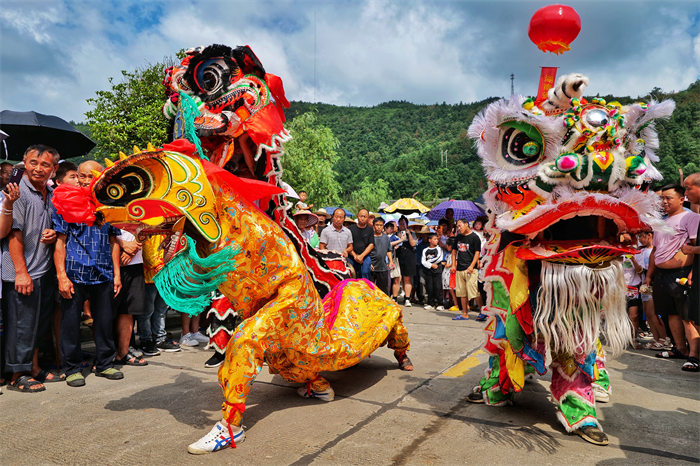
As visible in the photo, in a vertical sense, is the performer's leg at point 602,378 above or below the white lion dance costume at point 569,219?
below

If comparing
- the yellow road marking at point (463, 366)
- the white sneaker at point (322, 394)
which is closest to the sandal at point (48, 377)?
the white sneaker at point (322, 394)

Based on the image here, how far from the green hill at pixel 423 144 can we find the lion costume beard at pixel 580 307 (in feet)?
3.32

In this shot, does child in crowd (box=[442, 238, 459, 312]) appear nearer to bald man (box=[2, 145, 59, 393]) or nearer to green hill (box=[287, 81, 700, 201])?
green hill (box=[287, 81, 700, 201])

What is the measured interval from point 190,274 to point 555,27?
293 cm

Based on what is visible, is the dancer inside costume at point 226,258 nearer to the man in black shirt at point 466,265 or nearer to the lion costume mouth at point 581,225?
the lion costume mouth at point 581,225

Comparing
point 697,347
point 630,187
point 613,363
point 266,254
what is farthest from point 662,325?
point 266,254

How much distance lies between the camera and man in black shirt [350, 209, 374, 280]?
331 inches

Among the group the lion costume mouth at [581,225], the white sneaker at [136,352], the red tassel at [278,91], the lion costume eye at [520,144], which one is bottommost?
the white sneaker at [136,352]

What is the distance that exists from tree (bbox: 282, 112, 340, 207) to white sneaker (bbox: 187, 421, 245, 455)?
887 inches

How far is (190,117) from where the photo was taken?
3105 millimetres

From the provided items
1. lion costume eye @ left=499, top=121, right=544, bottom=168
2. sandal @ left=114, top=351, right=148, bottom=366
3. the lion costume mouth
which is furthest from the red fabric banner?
sandal @ left=114, top=351, right=148, bottom=366

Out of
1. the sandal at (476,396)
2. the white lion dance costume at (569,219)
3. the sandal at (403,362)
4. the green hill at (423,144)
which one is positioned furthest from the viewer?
the green hill at (423,144)

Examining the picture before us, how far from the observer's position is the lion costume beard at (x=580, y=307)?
2.89m

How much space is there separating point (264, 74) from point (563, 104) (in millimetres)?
2082
